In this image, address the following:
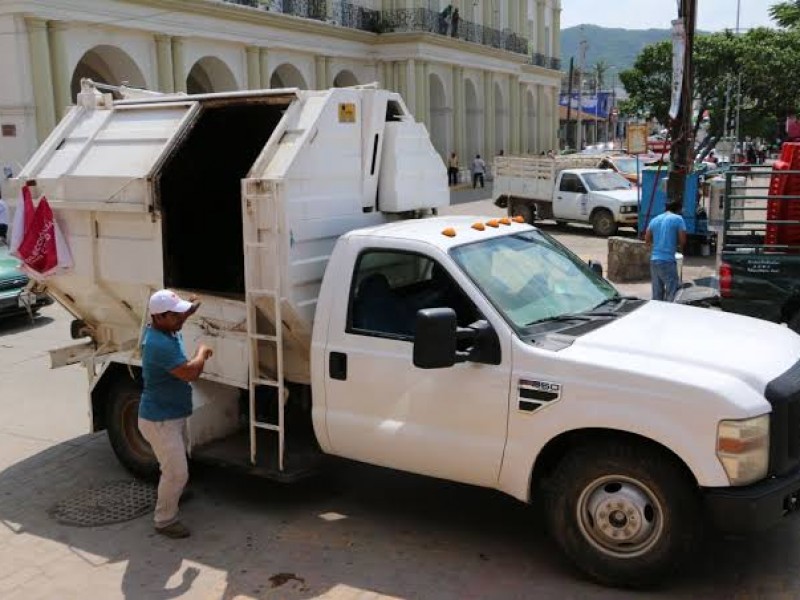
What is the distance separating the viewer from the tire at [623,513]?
4.43 m

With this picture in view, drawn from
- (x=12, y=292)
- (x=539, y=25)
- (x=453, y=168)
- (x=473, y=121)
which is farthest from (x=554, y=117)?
(x=12, y=292)

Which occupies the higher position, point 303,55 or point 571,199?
point 303,55

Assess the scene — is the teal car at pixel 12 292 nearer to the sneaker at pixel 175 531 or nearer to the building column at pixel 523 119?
the sneaker at pixel 175 531

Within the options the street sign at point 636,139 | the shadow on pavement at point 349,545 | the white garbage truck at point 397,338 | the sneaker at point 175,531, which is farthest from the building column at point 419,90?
the sneaker at point 175,531

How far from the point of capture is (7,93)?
21.8 meters

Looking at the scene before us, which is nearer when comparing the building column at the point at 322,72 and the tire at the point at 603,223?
the tire at the point at 603,223

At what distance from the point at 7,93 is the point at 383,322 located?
19.8 meters

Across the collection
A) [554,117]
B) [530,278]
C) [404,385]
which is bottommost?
[404,385]

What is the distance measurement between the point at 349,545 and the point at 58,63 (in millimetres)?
20573

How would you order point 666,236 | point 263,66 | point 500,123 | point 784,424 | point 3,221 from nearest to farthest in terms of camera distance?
point 784,424
point 666,236
point 3,221
point 263,66
point 500,123

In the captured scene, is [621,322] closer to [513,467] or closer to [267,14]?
[513,467]

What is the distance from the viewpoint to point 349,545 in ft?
17.4

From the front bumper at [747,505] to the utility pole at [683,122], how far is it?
948cm

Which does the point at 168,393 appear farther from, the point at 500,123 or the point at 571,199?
the point at 500,123
